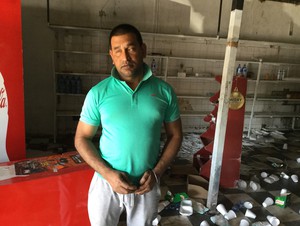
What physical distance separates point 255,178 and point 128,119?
2.63m

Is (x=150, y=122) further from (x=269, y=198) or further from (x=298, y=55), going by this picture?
(x=298, y=55)

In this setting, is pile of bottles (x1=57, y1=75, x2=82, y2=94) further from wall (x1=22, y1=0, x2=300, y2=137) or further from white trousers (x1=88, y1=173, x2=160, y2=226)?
white trousers (x1=88, y1=173, x2=160, y2=226)

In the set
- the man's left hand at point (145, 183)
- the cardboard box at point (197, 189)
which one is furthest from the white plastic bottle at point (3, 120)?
the cardboard box at point (197, 189)

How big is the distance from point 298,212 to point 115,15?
3.91 metres

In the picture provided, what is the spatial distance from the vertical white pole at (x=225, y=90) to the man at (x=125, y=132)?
1178 millimetres

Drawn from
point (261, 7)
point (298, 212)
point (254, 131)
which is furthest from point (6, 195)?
point (261, 7)

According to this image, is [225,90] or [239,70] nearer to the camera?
[225,90]

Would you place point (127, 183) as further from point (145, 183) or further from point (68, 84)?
point (68, 84)

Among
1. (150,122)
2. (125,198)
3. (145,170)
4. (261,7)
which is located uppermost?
(261,7)

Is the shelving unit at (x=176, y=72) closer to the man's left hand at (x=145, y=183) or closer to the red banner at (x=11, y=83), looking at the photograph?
the red banner at (x=11, y=83)

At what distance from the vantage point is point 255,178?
3291mm

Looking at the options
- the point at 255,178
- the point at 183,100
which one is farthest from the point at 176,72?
the point at 255,178

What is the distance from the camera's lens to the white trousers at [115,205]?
1.31 metres

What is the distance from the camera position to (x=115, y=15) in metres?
4.52
